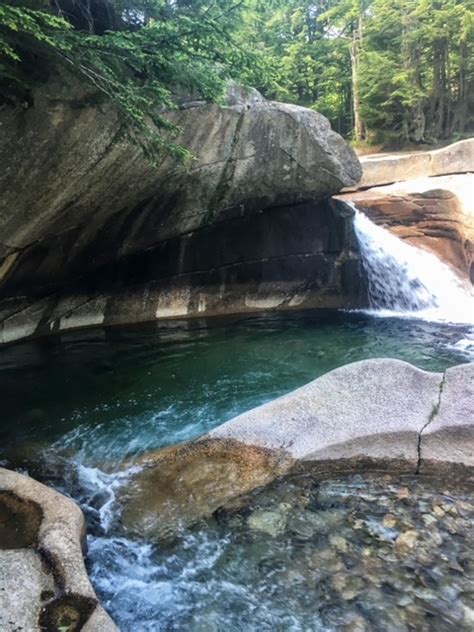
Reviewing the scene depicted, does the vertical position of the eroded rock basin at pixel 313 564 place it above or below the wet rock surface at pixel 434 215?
below

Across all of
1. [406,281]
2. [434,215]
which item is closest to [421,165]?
[434,215]

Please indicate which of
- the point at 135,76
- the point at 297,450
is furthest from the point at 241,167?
the point at 297,450


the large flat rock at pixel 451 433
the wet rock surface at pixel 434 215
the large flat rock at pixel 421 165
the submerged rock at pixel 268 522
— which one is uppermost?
the large flat rock at pixel 421 165

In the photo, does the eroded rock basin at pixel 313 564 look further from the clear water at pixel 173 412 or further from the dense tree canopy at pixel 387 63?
the dense tree canopy at pixel 387 63

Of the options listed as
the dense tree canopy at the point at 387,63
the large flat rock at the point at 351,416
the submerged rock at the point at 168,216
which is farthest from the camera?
the dense tree canopy at the point at 387,63

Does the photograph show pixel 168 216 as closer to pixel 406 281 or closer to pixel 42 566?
pixel 406 281

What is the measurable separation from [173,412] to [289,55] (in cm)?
2415

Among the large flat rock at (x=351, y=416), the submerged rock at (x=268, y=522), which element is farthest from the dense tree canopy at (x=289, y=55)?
the submerged rock at (x=268, y=522)

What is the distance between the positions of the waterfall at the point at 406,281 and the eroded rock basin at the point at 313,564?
882cm

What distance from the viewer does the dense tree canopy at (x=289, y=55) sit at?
193 inches

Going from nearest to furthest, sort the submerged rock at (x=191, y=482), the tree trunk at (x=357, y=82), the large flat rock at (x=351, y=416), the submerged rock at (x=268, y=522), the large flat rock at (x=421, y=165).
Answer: the submerged rock at (x=268, y=522) < the submerged rock at (x=191, y=482) < the large flat rock at (x=351, y=416) < the large flat rock at (x=421, y=165) < the tree trunk at (x=357, y=82)

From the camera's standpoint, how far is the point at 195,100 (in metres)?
8.64

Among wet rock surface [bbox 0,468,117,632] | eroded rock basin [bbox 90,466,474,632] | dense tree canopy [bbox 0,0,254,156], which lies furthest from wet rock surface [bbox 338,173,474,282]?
wet rock surface [bbox 0,468,117,632]

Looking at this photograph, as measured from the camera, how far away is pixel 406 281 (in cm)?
1300
